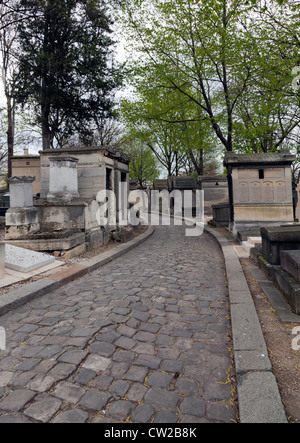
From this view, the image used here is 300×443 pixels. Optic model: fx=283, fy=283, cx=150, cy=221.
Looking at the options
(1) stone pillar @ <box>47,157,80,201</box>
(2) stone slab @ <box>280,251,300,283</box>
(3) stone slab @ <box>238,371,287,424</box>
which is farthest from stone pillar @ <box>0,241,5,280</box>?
(2) stone slab @ <box>280,251,300,283</box>

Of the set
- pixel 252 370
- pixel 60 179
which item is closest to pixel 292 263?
pixel 252 370

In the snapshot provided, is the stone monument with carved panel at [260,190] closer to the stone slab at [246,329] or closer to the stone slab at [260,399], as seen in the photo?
the stone slab at [246,329]

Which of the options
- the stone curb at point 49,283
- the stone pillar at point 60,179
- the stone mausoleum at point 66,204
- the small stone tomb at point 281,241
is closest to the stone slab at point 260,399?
the small stone tomb at point 281,241

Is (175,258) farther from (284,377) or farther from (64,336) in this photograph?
(284,377)

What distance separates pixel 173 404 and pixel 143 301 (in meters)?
2.08

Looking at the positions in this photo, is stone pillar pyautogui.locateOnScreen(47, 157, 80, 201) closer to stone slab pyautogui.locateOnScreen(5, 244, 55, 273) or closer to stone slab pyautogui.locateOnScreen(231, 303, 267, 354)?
stone slab pyautogui.locateOnScreen(5, 244, 55, 273)

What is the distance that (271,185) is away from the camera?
9.47 m

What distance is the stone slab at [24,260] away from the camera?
17.0 ft

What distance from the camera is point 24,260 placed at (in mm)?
Result: 5441

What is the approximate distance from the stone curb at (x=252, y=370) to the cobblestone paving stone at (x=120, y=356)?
0.11 m

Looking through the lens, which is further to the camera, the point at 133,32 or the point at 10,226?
the point at 133,32

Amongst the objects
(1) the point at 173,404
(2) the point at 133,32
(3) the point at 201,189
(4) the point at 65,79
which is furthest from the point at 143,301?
(3) the point at 201,189

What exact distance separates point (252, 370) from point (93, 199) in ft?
22.5

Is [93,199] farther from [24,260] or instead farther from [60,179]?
[24,260]
